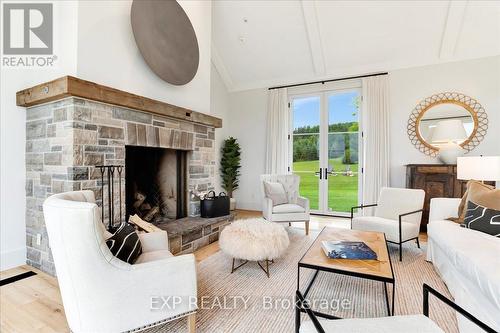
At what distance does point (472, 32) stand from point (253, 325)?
17.5ft

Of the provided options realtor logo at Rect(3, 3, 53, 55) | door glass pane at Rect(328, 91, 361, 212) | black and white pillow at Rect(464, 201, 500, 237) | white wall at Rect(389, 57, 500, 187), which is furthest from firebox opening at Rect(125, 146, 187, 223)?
white wall at Rect(389, 57, 500, 187)

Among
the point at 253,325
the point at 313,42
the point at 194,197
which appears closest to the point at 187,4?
the point at 313,42

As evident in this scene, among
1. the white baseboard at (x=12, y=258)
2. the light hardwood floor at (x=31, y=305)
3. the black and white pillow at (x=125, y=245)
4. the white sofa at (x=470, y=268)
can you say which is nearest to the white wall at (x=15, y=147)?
the white baseboard at (x=12, y=258)

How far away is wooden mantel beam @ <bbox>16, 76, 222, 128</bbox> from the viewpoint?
222cm

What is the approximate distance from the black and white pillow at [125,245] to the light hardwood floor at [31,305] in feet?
2.31

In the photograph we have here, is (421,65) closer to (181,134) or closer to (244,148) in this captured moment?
(244,148)

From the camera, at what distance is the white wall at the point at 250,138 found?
6.06m

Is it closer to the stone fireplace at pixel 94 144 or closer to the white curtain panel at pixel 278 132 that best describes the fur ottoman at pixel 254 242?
the stone fireplace at pixel 94 144

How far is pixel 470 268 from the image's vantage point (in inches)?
68.0

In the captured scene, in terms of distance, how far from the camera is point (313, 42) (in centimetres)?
475

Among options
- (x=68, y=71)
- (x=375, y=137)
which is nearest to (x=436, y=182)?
(x=375, y=137)

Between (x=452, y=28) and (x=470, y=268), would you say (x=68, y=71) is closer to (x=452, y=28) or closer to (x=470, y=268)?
(x=470, y=268)

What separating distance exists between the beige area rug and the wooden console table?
1.54 metres

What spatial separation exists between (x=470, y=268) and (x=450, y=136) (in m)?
2.94
